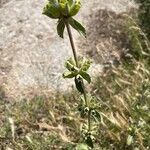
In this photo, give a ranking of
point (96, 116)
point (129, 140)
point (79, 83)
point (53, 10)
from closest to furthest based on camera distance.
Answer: point (53, 10) → point (79, 83) → point (96, 116) → point (129, 140)

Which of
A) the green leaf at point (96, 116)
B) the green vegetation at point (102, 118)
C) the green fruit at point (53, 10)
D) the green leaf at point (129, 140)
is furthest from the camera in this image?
the green vegetation at point (102, 118)

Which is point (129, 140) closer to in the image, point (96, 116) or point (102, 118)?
point (102, 118)

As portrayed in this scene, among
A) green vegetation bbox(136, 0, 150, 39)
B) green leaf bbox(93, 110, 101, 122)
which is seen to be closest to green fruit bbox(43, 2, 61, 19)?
green leaf bbox(93, 110, 101, 122)

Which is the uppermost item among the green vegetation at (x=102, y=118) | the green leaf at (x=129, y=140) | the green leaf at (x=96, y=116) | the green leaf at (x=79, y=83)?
the green leaf at (x=79, y=83)

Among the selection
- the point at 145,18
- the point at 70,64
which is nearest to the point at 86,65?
the point at 70,64

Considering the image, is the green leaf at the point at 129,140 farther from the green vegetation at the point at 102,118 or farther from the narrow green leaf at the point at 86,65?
the narrow green leaf at the point at 86,65

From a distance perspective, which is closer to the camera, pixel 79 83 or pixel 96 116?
pixel 79 83

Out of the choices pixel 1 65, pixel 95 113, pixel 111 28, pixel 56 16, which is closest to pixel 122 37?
pixel 111 28

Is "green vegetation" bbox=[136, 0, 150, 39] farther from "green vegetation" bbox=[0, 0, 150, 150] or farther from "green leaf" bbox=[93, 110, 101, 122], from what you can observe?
"green leaf" bbox=[93, 110, 101, 122]

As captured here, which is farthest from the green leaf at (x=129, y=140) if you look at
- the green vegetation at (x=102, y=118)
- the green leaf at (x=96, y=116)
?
the green leaf at (x=96, y=116)
